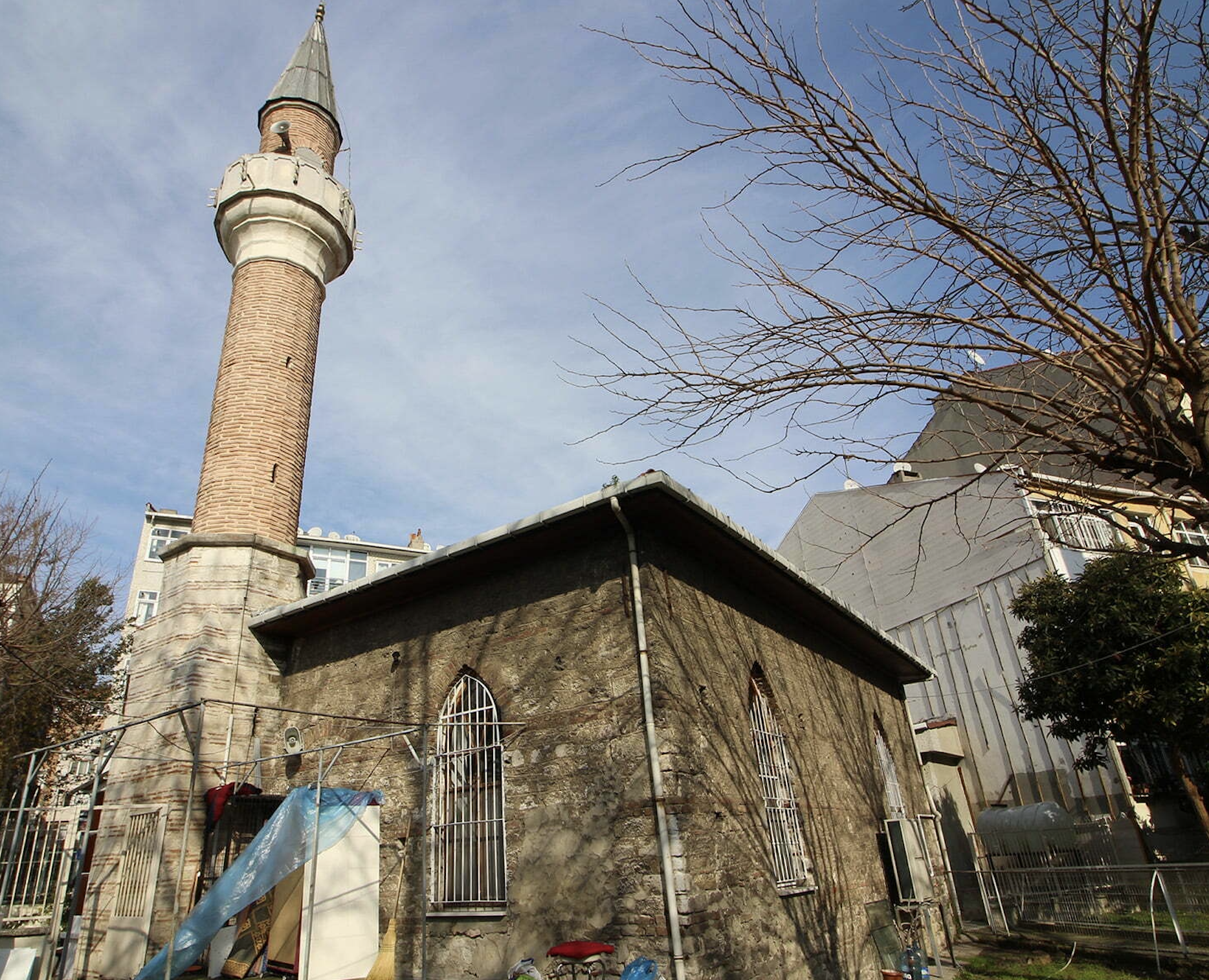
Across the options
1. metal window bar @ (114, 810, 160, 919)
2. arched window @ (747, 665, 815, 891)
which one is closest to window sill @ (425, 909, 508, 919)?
arched window @ (747, 665, 815, 891)

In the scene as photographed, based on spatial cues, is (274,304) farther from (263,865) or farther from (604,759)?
(604,759)

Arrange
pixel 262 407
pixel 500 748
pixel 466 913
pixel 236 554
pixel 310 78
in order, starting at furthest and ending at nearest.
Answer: pixel 310 78 → pixel 262 407 → pixel 236 554 → pixel 500 748 → pixel 466 913

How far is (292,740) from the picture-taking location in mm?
9023

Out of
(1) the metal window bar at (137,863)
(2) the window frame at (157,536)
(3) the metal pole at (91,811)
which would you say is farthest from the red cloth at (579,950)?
(2) the window frame at (157,536)

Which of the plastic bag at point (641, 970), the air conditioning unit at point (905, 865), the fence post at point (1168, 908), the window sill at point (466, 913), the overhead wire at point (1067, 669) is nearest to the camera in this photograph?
the plastic bag at point (641, 970)

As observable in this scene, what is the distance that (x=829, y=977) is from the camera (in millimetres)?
7801

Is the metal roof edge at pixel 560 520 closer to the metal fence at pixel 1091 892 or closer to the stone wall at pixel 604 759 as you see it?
the stone wall at pixel 604 759

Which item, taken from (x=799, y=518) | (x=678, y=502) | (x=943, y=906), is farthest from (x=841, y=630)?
(x=799, y=518)

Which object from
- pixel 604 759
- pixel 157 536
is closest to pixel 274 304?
pixel 604 759

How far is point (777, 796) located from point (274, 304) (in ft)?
31.2

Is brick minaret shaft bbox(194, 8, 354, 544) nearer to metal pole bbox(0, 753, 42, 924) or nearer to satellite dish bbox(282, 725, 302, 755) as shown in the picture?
satellite dish bbox(282, 725, 302, 755)

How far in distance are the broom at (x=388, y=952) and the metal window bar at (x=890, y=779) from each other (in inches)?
278

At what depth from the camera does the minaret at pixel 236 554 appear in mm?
8266

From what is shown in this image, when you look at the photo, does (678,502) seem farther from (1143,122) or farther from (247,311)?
(247,311)
